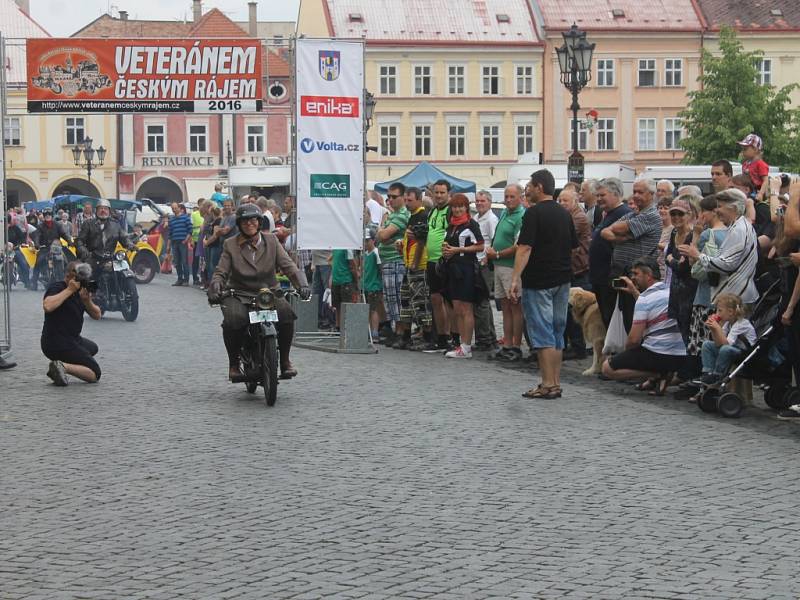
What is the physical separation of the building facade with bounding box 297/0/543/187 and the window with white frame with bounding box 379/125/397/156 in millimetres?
50

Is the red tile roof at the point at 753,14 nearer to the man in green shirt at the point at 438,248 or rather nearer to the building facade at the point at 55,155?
the building facade at the point at 55,155

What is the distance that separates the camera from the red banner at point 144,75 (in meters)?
18.3

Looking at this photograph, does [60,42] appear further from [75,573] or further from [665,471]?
[75,573]

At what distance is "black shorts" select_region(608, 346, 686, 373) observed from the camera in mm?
13500

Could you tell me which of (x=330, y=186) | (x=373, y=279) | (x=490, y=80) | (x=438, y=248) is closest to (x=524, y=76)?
(x=490, y=80)

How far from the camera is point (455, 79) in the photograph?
7594 centimetres

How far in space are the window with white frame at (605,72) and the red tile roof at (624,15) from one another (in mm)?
1779

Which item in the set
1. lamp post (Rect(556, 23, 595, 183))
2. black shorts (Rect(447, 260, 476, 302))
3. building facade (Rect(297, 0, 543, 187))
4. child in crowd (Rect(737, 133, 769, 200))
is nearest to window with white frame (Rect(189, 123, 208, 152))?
building facade (Rect(297, 0, 543, 187))


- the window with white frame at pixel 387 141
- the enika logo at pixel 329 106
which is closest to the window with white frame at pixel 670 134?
the window with white frame at pixel 387 141

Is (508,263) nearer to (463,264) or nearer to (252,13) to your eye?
(463,264)

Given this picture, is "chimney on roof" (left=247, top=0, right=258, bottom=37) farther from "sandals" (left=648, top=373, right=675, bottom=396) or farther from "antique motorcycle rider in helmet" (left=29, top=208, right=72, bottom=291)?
"sandals" (left=648, top=373, right=675, bottom=396)

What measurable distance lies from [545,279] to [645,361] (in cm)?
133

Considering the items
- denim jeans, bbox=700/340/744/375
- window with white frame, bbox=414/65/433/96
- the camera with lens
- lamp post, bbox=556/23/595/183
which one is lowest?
denim jeans, bbox=700/340/744/375

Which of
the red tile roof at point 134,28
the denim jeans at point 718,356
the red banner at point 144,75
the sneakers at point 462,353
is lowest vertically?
the sneakers at point 462,353
